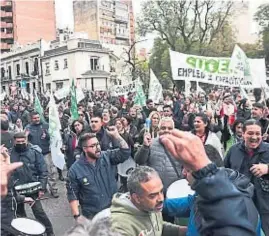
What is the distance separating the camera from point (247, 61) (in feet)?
27.7

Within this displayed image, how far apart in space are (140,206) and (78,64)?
135 feet

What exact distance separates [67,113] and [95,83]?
3255cm

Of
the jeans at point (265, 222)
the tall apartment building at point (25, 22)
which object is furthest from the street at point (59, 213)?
the tall apartment building at point (25, 22)

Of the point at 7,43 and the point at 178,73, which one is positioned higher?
the point at 7,43

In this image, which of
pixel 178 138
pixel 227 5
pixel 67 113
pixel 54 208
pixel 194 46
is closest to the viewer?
pixel 178 138

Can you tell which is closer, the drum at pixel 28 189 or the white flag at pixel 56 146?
the drum at pixel 28 189

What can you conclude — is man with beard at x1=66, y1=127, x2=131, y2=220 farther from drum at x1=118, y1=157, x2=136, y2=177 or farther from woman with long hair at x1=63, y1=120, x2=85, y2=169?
woman with long hair at x1=63, y1=120, x2=85, y2=169

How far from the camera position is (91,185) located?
3803 millimetres

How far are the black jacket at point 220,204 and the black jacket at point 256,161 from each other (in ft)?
7.65

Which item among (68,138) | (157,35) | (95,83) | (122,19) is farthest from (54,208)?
(122,19)

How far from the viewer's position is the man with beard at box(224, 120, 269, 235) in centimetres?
354

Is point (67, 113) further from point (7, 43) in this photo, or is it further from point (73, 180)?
point (7, 43)

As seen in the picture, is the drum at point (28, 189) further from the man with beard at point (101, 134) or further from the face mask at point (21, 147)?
the man with beard at point (101, 134)

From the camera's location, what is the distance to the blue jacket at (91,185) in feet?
12.5
